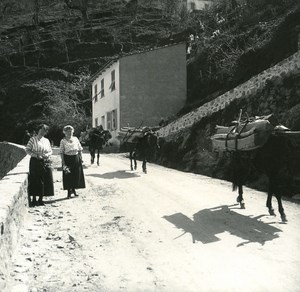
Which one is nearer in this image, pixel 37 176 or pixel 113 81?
pixel 37 176

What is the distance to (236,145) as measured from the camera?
28.1 feet

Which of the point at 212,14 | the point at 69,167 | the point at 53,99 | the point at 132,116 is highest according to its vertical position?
the point at 212,14

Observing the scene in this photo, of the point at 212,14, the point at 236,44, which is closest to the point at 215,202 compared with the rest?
the point at 236,44

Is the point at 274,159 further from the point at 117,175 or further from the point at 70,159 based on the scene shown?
the point at 117,175

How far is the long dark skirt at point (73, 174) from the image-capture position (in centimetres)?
1005

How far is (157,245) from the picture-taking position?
610cm

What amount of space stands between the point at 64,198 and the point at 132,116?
1721cm

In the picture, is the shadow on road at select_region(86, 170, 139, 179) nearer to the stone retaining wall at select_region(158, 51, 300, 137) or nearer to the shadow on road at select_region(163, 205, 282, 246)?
the stone retaining wall at select_region(158, 51, 300, 137)

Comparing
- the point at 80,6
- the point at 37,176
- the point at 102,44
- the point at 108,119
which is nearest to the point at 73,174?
the point at 37,176

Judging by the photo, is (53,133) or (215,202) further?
(53,133)

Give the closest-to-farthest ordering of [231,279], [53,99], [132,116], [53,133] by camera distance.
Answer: [231,279]
[132,116]
[53,133]
[53,99]

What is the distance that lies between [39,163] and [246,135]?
4.54 meters

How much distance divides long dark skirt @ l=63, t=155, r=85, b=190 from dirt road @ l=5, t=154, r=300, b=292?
410 millimetres

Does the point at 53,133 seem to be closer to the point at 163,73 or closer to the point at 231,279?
the point at 163,73
